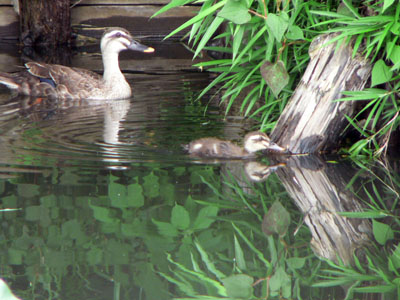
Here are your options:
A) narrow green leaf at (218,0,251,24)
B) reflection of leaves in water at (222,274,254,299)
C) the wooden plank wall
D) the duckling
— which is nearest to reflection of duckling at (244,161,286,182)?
narrow green leaf at (218,0,251,24)

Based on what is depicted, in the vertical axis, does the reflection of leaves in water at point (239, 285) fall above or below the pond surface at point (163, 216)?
below

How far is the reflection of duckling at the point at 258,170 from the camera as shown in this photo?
13.5 feet

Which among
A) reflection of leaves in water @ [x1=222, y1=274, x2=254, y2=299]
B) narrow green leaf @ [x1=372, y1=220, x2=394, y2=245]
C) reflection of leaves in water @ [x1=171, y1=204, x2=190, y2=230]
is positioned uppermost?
reflection of leaves in water @ [x1=171, y1=204, x2=190, y2=230]

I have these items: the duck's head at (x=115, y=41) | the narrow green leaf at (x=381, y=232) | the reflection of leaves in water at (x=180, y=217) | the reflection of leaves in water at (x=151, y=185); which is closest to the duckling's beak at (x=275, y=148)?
the reflection of leaves in water at (x=151, y=185)

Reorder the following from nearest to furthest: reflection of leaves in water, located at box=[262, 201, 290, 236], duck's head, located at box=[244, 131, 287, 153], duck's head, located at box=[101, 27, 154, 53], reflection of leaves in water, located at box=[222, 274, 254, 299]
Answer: reflection of leaves in water, located at box=[222, 274, 254, 299] < reflection of leaves in water, located at box=[262, 201, 290, 236] < duck's head, located at box=[244, 131, 287, 153] < duck's head, located at box=[101, 27, 154, 53]

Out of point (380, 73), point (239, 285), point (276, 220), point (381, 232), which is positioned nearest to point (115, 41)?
point (380, 73)

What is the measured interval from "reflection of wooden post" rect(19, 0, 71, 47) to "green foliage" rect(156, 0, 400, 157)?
6169 millimetres

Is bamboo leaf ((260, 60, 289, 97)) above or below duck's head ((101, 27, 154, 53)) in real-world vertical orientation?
below

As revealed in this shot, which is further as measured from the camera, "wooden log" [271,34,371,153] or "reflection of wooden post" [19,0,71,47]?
"reflection of wooden post" [19,0,71,47]

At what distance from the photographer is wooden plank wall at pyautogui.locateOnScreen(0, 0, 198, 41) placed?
1124cm

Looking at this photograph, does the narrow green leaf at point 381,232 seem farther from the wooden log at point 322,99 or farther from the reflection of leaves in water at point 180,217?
the wooden log at point 322,99

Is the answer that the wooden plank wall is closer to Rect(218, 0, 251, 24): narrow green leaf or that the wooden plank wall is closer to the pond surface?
the pond surface

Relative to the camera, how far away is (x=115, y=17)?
11.5 m

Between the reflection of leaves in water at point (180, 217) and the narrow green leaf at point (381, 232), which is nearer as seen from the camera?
the narrow green leaf at point (381, 232)
